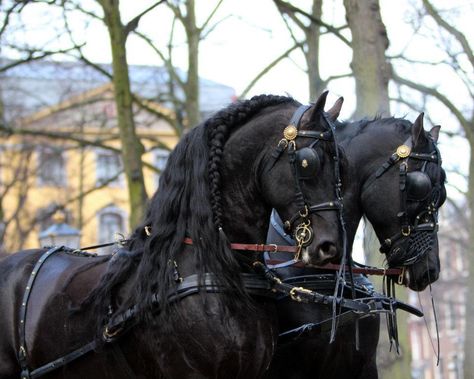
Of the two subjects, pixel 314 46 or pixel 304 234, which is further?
pixel 314 46

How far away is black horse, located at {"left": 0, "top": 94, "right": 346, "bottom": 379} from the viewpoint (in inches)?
172

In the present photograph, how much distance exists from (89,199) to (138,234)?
3953cm

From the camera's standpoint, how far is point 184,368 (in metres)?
4.37

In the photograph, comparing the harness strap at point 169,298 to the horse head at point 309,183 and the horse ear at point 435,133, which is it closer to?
the horse head at point 309,183

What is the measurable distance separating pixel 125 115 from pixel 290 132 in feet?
23.9

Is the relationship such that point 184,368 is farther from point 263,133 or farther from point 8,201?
point 8,201

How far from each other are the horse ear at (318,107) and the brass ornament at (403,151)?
1.11 metres

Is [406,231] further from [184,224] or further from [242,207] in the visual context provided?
[184,224]

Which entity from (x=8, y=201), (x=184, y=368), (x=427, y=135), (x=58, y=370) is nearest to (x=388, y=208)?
(x=427, y=135)

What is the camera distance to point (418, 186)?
210 inches

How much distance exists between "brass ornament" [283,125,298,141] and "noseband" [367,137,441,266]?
1.20 meters

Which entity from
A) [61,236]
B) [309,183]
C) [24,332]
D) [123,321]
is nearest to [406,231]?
[309,183]

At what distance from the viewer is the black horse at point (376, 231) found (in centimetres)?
536

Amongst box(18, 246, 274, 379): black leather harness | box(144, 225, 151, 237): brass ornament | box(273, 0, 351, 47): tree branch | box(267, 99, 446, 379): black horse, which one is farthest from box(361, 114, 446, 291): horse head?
box(273, 0, 351, 47): tree branch
